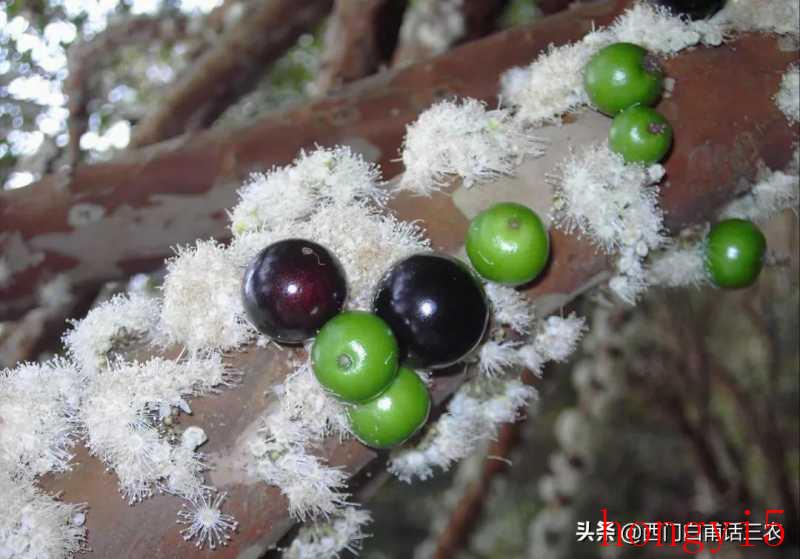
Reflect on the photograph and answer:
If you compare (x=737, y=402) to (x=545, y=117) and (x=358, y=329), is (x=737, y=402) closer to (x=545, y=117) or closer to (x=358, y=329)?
(x=545, y=117)

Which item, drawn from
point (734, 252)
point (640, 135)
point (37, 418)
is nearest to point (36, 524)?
point (37, 418)

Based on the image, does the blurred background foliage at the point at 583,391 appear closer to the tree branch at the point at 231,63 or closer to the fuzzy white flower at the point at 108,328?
the tree branch at the point at 231,63

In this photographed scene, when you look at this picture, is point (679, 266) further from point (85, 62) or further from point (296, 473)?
point (85, 62)

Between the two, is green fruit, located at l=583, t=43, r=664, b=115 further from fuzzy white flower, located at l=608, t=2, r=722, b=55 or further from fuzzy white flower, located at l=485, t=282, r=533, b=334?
fuzzy white flower, located at l=485, t=282, r=533, b=334

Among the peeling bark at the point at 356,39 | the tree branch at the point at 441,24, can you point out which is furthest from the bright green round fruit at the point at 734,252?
the tree branch at the point at 441,24

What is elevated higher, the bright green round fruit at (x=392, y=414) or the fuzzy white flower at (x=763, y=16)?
the fuzzy white flower at (x=763, y=16)

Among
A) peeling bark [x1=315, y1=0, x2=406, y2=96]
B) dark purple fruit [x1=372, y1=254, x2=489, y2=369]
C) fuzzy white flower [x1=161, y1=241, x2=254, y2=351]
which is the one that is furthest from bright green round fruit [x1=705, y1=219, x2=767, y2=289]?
peeling bark [x1=315, y1=0, x2=406, y2=96]

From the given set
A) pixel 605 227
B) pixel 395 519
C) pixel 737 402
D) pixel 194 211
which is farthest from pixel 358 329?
pixel 395 519
